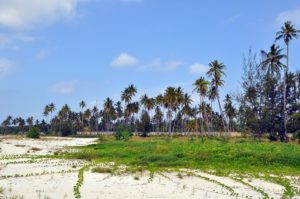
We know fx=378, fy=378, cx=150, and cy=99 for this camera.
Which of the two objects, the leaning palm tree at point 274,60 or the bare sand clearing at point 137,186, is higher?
the leaning palm tree at point 274,60

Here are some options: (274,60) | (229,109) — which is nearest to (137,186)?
(274,60)

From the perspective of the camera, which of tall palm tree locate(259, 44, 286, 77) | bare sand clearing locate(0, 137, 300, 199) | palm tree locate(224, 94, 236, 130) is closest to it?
bare sand clearing locate(0, 137, 300, 199)

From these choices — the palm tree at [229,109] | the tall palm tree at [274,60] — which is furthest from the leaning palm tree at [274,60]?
the palm tree at [229,109]

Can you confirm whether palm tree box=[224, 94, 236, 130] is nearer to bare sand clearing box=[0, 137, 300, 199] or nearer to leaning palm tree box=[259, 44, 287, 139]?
leaning palm tree box=[259, 44, 287, 139]

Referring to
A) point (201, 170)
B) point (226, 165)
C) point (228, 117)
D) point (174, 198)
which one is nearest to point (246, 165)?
point (226, 165)

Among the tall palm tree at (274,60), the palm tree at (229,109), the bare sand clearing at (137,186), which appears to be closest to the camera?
the bare sand clearing at (137,186)

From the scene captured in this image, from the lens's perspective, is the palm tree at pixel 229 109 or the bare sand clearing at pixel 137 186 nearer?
the bare sand clearing at pixel 137 186

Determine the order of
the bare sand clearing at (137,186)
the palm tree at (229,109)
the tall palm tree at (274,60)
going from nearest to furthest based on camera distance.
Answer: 1. the bare sand clearing at (137,186)
2. the tall palm tree at (274,60)
3. the palm tree at (229,109)

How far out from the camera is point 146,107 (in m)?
114

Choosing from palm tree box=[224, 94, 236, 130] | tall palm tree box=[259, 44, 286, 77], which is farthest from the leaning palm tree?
palm tree box=[224, 94, 236, 130]

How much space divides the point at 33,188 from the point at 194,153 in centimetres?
1930

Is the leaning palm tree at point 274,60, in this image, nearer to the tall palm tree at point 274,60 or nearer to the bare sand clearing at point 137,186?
the tall palm tree at point 274,60

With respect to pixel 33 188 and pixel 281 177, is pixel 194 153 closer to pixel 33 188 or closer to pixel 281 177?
pixel 281 177

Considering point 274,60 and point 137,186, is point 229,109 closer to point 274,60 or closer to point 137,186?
point 274,60
